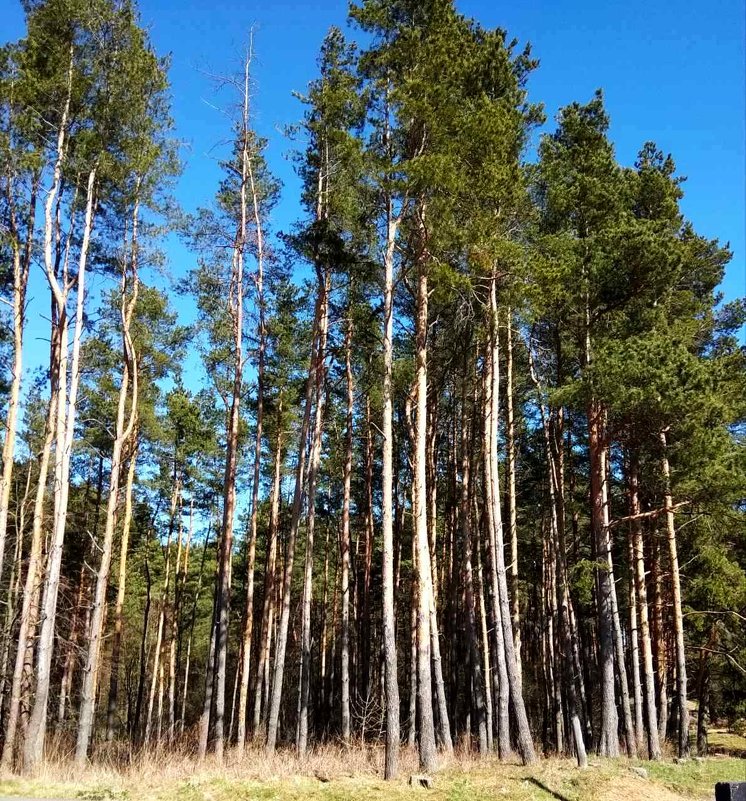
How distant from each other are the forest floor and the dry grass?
0.05 ft

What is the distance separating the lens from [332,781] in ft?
32.0

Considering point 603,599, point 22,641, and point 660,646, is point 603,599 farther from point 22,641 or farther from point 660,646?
point 22,641

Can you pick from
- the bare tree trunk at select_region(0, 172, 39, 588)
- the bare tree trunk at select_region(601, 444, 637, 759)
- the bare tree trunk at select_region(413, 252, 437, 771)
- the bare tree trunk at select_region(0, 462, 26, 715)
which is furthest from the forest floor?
the bare tree trunk at select_region(0, 172, 39, 588)

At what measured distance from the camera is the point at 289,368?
18812 mm

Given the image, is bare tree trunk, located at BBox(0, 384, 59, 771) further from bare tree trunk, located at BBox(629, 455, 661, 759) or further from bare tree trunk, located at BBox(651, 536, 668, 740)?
bare tree trunk, located at BBox(651, 536, 668, 740)

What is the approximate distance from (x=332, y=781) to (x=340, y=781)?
13cm

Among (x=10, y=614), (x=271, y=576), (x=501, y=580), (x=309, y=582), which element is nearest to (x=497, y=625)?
(x=501, y=580)

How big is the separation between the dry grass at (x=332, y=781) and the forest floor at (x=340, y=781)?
1 cm

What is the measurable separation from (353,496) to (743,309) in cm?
1524

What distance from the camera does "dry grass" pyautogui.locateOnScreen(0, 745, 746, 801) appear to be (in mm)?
8648

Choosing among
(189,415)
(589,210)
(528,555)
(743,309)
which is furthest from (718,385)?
(189,415)

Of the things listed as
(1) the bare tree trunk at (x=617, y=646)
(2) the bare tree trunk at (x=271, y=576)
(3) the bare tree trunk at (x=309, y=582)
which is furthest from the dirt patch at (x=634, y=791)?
(2) the bare tree trunk at (x=271, y=576)

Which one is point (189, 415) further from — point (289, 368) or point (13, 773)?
point (13, 773)

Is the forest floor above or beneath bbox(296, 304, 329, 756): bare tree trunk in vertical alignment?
beneath
